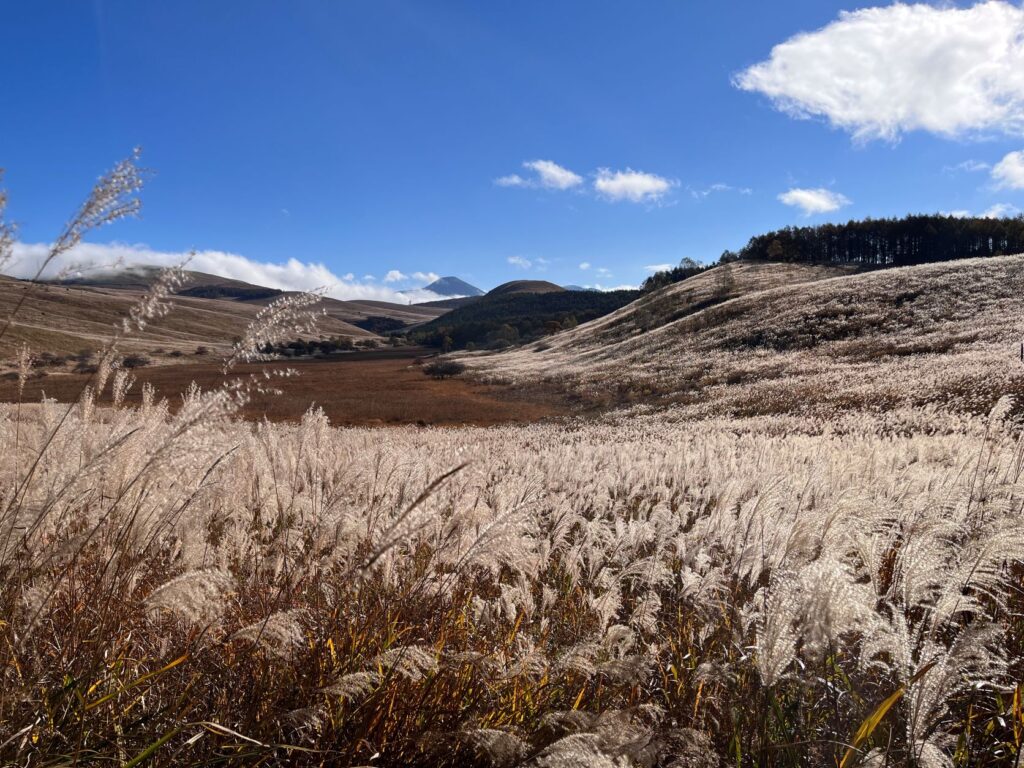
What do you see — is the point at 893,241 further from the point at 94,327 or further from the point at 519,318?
the point at 94,327

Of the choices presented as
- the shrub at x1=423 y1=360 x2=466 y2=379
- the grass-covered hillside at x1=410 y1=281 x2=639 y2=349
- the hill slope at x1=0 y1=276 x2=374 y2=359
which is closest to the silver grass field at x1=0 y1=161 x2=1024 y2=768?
the shrub at x1=423 y1=360 x2=466 y2=379

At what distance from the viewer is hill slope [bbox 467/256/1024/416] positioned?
25.4 meters

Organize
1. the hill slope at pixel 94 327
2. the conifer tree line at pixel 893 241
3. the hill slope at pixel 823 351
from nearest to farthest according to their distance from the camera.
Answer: the hill slope at pixel 823 351, the hill slope at pixel 94 327, the conifer tree line at pixel 893 241

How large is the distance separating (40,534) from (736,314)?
207 feet

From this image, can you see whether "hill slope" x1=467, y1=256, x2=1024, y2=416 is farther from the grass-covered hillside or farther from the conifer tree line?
the conifer tree line

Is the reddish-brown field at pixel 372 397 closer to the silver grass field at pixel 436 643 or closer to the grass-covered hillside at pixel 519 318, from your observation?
the silver grass field at pixel 436 643

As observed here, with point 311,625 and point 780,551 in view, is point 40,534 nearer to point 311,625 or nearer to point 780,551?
point 311,625

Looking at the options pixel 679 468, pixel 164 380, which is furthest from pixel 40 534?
pixel 164 380

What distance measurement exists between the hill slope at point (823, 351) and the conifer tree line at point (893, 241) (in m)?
42.1

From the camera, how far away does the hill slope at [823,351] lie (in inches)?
1001

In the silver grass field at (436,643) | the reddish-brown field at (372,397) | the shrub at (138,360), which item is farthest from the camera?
the shrub at (138,360)

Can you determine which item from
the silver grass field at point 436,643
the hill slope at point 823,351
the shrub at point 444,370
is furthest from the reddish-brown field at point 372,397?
the silver grass field at point 436,643

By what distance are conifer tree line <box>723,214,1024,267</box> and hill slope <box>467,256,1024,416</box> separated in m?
42.1

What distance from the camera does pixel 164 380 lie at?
52250mm
